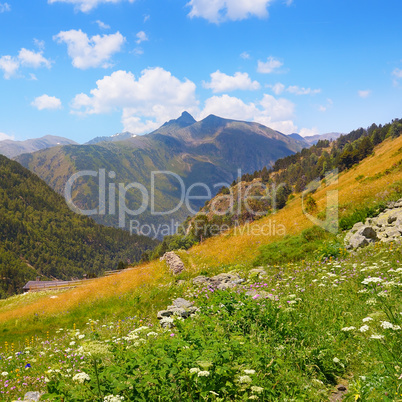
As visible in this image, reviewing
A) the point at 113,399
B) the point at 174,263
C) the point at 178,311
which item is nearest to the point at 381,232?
the point at 178,311

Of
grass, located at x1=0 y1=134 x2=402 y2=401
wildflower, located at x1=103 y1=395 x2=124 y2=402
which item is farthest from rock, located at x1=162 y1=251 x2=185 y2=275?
wildflower, located at x1=103 y1=395 x2=124 y2=402

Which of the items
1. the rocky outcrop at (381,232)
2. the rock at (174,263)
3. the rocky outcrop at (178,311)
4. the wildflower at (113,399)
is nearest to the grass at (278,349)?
the wildflower at (113,399)

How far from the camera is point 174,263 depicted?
2238 centimetres

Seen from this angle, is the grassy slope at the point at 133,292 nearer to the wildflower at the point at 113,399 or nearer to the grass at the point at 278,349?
the grass at the point at 278,349

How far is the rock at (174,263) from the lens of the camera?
70.5ft

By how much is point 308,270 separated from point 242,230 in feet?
56.5

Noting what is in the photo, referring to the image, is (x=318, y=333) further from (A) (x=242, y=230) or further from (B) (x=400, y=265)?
(A) (x=242, y=230)

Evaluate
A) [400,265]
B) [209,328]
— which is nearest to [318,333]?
[209,328]

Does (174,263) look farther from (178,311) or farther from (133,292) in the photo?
(178,311)

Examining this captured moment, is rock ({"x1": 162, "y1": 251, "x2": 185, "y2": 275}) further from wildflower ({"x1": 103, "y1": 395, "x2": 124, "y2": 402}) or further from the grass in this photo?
wildflower ({"x1": 103, "y1": 395, "x2": 124, "y2": 402})

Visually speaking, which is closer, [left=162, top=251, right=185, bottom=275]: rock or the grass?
the grass

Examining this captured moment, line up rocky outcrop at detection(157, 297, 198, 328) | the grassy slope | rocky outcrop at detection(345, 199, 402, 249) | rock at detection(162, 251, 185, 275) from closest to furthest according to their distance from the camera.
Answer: rocky outcrop at detection(157, 297, 198, 328) → rocky outcrop at detection(345, 199, 402, 249) → the grassy slope → rock at detection(162, 251, 185, 275)

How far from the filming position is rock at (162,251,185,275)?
21.5m

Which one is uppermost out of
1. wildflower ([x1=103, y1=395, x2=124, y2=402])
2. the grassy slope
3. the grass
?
wildflower ([x1=103, y1=395, x2=124, y2=402])
